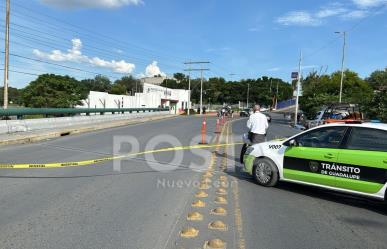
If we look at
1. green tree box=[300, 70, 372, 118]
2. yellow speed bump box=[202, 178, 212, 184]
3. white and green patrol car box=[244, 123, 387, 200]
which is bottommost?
yellow speed bump box=[202, 178, 212, 184]

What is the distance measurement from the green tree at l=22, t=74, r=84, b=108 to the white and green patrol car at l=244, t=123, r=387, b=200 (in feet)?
234

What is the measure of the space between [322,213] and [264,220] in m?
1.19

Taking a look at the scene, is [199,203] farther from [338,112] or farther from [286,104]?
[286,104]

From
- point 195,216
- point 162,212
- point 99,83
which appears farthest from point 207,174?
point 99,83

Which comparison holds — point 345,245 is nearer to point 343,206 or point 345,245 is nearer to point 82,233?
point 343,206

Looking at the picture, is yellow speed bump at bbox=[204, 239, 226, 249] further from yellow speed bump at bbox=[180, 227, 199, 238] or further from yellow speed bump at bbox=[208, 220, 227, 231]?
yellow speed bump at bbox=[208, 220, 227, 231]

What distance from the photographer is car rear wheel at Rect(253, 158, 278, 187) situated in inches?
323

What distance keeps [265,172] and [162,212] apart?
300cm

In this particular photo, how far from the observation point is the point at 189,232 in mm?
5152

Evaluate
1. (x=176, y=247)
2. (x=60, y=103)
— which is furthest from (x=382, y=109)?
(x=60, y=103)

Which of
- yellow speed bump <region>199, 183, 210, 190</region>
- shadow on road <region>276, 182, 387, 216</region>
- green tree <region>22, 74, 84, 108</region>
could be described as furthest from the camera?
green tree <region>22, 74, 84, 108</region>

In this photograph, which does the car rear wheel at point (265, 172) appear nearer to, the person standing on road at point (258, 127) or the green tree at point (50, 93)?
the person standing on road at point (258, 127)

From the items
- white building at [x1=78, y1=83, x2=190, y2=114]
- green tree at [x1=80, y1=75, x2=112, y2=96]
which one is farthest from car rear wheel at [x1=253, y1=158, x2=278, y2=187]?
green tree at [x1=80, y1=75, x2=112, y2=96]

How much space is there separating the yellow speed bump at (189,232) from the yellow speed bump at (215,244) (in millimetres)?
303
